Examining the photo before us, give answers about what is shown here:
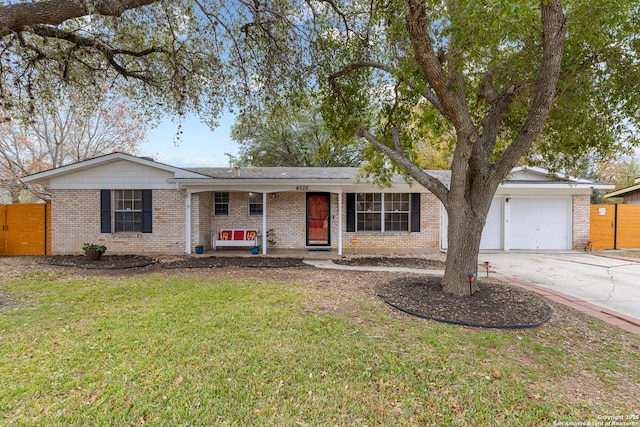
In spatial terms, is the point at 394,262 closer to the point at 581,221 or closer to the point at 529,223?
the point at 529,223

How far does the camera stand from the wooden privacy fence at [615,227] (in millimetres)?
11945

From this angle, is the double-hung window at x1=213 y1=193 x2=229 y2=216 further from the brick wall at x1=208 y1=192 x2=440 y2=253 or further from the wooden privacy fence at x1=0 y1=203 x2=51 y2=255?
the wooden privacy fence at x1=0 y1=203 x2=51 y2=255

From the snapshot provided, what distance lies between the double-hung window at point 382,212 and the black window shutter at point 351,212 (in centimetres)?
12

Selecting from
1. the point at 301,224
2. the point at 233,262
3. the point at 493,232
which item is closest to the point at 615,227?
the point at 493,232

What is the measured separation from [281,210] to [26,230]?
9.18m

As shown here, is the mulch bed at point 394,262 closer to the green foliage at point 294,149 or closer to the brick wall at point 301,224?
the brick wall at point 301,224

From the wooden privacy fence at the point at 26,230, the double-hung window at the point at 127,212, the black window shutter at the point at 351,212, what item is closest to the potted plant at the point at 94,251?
the double-hung window at the point at 127,212

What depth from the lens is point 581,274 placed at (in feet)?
26.3

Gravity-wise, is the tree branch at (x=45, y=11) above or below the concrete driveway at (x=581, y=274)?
above

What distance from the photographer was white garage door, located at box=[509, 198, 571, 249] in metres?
11.9

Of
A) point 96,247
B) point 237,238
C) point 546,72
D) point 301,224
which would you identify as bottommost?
point 96,247

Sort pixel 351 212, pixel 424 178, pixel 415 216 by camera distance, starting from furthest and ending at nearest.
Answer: pixel 351 212 < pixel 415 216 < pixel 424 178

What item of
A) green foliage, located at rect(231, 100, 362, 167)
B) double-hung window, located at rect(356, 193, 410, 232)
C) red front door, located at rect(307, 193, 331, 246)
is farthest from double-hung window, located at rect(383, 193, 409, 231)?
green foliage, located at rect(231, 100, 362, 167)

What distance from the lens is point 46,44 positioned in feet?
23.4
